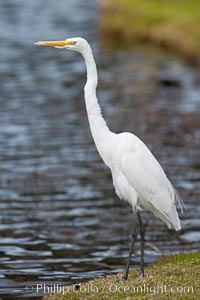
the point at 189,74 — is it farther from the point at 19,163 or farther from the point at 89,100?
the point at 89,100

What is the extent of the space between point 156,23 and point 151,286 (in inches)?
1315

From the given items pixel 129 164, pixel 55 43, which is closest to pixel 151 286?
pixel 129 164

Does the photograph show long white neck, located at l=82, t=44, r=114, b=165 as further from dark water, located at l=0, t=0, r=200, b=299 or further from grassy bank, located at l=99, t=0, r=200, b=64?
grassy bank, located at l=99, t=0, r=200, b=64

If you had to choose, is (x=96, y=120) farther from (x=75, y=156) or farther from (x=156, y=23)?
(x=156, y=23)

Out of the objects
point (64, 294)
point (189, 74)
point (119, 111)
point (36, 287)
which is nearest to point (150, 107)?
point (119, 111)

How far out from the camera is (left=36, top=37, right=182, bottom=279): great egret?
1170 cm

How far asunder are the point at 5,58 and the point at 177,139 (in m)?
16.1

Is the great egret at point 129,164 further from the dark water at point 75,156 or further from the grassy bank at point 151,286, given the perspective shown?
the dark water at point 75,156

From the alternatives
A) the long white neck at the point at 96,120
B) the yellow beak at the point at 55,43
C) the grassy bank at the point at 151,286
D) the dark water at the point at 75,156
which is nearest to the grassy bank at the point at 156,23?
the dark water at the point at 75,156

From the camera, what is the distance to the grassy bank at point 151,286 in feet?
34.3

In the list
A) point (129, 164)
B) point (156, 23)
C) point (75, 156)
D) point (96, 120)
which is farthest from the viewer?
point (156, 23)

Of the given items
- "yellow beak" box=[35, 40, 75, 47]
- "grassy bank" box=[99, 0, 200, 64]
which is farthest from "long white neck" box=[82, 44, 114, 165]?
"grassy bank" box=[99, 0, 200, 64]

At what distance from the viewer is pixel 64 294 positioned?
11.3 meters

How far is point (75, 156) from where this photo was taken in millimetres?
23172
